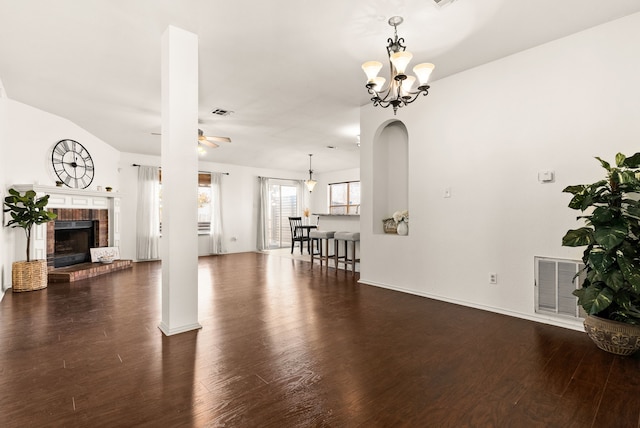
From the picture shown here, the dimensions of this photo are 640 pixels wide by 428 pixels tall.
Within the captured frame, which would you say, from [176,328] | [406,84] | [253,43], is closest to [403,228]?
[406,84]

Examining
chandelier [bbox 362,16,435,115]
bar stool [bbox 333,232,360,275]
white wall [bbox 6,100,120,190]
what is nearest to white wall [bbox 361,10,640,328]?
bar stool [bbox 333,232,360,275]

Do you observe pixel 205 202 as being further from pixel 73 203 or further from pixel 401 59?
pixel 401 59

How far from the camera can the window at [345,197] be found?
34.0 ft

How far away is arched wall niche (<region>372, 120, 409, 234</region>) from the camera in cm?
497

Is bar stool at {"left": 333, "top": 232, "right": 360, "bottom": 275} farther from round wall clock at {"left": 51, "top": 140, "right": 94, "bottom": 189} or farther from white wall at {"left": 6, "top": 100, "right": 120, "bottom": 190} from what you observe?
white wall at {"left": 6, "top": 100, "right": 120, "bottom": 190}

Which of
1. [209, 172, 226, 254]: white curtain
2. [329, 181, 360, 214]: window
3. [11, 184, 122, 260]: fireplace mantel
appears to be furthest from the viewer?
[329, 181, 360, 214]: window

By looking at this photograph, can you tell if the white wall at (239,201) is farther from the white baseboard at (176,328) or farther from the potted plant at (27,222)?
the white baseboard at (176,328)

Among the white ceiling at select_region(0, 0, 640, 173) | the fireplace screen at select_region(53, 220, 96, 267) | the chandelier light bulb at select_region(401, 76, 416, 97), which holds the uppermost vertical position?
the white ceiling at select_region(0, 0, 640, 173)

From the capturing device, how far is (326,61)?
3518 millimetres

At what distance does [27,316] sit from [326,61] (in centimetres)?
430

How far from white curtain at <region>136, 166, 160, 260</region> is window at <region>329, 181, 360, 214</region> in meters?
5.50

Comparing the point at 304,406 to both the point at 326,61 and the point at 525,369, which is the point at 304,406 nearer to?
the point at 525,369

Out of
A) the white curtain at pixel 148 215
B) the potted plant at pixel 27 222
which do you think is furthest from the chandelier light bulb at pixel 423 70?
the white curtain at pixel 148 215

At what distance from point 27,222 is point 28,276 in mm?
778
